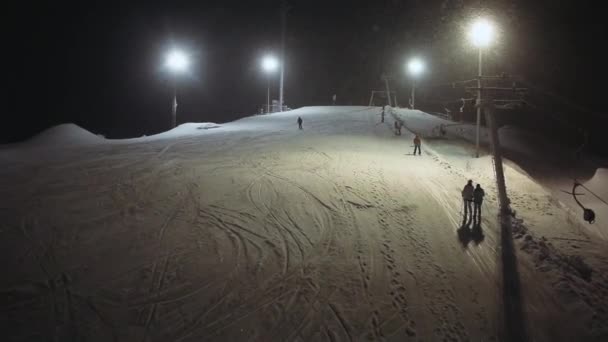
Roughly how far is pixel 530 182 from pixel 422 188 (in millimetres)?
5960

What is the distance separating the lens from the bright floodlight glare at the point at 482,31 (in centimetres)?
1380

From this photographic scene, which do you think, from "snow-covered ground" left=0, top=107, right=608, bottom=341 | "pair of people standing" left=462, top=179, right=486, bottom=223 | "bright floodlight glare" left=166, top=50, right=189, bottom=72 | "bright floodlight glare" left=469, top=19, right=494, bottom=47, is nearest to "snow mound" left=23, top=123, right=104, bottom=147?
"snow-covered ground" left=0, top=107, right=608, bottom=341

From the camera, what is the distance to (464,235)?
10.6 metres

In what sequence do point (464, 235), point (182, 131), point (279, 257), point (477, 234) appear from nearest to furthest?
point (279, 257)
point (464, 235)
point (477, 234)
point (182, 131)

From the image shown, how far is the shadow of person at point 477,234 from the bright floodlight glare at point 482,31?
790 cm

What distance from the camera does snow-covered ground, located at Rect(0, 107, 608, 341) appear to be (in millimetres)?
6840

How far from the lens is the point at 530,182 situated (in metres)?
16.0

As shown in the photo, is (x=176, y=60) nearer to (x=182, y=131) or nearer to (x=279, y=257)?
→ (x=182, y=131)

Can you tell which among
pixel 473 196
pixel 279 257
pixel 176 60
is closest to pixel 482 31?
pixel 473 196

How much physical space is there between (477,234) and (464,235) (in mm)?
468

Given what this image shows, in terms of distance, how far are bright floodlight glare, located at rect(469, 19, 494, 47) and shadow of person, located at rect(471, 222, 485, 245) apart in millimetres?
7898

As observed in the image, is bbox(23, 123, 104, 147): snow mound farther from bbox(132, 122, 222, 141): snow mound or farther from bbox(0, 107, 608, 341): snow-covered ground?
bbox(0, 107, 608, 341): snow-covered ground

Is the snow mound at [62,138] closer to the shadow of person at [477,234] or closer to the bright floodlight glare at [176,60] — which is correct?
the bright floodlight glare at [176,60]

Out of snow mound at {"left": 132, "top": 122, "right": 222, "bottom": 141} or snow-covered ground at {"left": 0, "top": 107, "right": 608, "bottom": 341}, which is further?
snow mound at {"left": 132, "top": 122, "right": 222, "bottom": 141}
